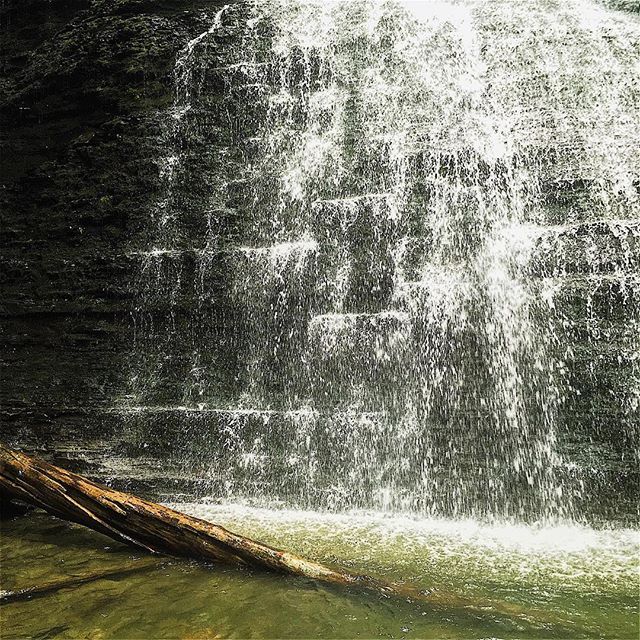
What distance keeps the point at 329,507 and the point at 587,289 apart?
3.40m

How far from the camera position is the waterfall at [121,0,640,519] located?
539cm

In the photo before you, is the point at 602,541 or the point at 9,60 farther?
the point at 9,60

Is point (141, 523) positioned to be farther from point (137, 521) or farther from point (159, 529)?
point (159, 529)

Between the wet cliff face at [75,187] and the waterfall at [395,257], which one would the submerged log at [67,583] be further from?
the wet cliff face at [75,187]

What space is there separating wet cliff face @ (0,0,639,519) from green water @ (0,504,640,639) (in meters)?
1.06

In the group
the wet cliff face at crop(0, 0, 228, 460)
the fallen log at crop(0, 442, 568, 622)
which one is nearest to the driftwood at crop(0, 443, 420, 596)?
the fallen log at crop(0, 442, 568, 622)

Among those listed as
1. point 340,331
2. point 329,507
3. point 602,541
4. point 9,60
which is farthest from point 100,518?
point 9,60

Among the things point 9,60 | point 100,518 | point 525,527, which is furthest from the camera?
point 9,60

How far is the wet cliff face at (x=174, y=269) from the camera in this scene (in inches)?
210

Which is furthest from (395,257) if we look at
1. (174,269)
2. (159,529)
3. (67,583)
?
(67,583)

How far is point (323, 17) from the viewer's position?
878 cm

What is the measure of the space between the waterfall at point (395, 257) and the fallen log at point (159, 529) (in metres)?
1.72

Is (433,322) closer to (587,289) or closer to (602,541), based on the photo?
(587,289)

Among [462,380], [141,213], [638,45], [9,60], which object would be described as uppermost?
[9,60]
